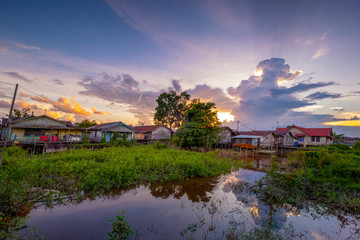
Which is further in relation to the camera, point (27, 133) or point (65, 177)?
point (27, 133)

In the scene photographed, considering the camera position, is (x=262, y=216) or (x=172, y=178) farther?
(x=172, y=178)

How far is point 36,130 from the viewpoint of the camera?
909 inches

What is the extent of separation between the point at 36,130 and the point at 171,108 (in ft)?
86.1

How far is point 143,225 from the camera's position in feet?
17.7

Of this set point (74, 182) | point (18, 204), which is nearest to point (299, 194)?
point (74, 182)

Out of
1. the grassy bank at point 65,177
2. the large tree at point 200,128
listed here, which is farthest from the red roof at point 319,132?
the grassy bank at point 65,177

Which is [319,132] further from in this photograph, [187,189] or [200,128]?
[187,189]

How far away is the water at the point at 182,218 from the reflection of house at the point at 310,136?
110ft

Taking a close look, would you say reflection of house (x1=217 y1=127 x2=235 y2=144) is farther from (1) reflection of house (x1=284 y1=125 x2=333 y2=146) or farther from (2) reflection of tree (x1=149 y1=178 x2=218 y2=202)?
(2) reflection of tree (x1=149 y1=178 x2=218 y2=202)

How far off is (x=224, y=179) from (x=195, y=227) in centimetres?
649

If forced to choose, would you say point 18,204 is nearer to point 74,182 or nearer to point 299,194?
point 74,182

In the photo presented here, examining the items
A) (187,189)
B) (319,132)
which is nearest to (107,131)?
(187,189)

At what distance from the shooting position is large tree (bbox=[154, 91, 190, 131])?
40.8m

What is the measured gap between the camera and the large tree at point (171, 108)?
134 feet
